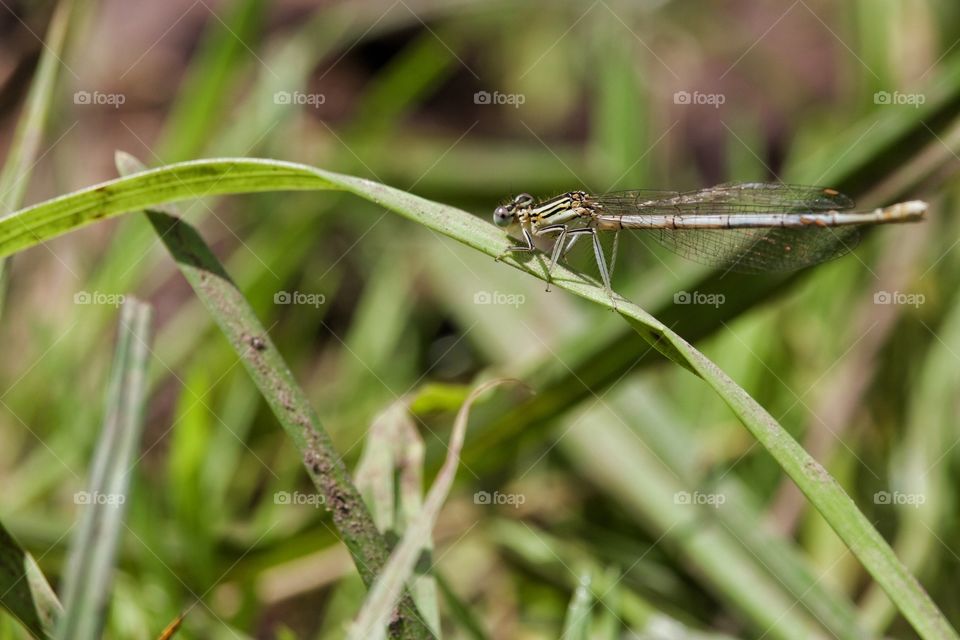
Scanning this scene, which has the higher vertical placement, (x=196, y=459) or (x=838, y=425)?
(x=196, y=459)

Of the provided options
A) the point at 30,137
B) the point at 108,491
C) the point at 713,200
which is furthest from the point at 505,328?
the point at 108,491

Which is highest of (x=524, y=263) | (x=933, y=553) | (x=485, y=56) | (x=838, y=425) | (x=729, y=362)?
(x=485, y=56)

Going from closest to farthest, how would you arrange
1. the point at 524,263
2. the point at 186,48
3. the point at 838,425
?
the point at 524,263
the point at 838,425
the point at 186,48

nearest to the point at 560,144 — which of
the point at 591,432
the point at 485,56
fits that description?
the point at 485,56

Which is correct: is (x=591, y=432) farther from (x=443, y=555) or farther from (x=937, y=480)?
(x=937, y=480)

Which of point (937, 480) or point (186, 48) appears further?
point (186, 48)

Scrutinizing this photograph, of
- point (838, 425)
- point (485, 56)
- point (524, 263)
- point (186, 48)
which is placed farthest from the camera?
point (485, 56)

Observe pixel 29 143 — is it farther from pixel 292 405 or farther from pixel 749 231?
pixel 749 231
